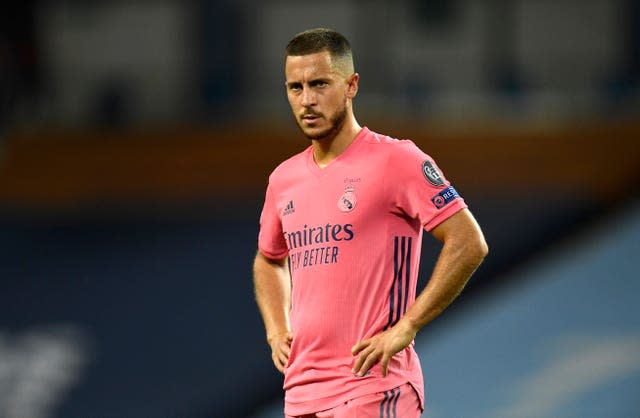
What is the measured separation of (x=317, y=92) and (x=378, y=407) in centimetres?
84

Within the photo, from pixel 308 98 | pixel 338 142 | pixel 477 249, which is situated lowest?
pixel 477 249

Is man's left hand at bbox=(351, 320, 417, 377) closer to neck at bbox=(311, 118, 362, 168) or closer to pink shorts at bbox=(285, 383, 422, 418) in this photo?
pink shorts at bbox=(285, 383, 422, 418)

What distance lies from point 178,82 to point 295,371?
22.1ft

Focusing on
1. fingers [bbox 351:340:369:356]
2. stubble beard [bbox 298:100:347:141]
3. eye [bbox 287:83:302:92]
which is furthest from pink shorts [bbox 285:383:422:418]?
eye [bbox 287:83:302:92]

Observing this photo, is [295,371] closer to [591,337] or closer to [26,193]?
[591,337]

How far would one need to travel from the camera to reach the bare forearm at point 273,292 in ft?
10.5

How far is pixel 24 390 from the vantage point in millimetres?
6980

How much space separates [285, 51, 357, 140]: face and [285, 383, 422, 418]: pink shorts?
709mm

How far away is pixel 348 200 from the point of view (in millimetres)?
2898

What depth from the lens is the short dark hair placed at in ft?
9.57

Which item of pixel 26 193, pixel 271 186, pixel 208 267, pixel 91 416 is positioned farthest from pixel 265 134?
pixel 271 186

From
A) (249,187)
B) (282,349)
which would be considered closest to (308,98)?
(282,349)

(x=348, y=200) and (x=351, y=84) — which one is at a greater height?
(x=351, y=84)

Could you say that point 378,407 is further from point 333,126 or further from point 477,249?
point 333,126
